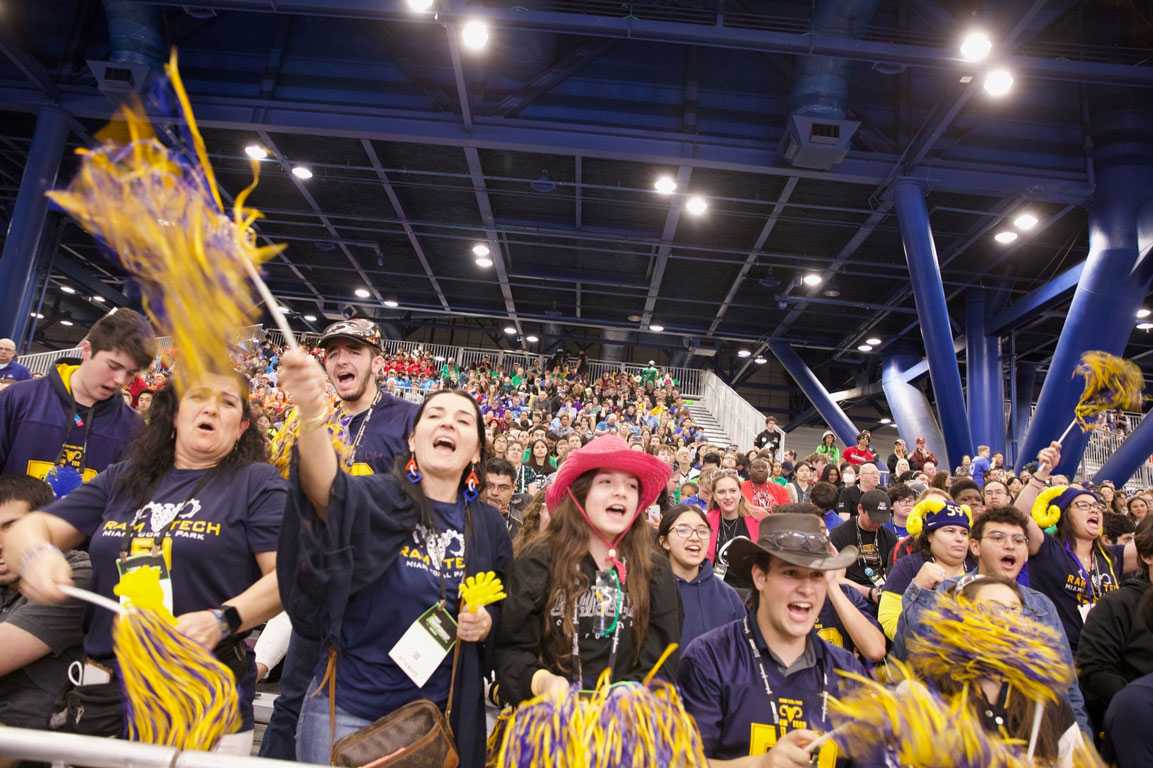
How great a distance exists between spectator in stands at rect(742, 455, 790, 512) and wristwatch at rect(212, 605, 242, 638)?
17.5 feet

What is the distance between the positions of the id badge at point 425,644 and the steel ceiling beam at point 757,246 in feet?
40.0

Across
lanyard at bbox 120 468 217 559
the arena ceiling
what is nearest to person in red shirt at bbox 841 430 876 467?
the arena ceiling

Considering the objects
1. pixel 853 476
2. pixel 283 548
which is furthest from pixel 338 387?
pixel 853 476

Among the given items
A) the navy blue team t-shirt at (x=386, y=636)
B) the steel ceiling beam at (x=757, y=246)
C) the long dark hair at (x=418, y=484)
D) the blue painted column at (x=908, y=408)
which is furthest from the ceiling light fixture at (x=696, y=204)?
the navy blue team t-shirt at (x=386, y=636)

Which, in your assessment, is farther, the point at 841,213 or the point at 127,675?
the point at 841,213

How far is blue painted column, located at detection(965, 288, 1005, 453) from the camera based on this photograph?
15.3 metres

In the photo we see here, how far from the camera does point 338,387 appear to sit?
121 inches

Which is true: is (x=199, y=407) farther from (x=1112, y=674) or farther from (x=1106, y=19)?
(x=1106, y=19)

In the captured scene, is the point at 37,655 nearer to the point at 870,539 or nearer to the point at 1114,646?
the point at 1114,646

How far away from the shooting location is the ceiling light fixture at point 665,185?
509 inches

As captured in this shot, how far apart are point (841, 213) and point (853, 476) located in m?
6.56

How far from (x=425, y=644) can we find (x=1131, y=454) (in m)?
13.5

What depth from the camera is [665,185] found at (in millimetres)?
13055

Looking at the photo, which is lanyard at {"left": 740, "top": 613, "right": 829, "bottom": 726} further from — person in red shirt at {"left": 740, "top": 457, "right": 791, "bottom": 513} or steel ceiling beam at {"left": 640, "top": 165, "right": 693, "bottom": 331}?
steel ceiling beam at {"left": 640, "top": 165, "right": 693, "bottom": 331}
